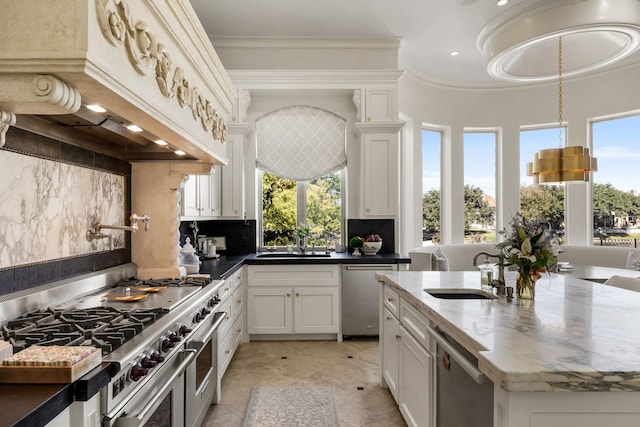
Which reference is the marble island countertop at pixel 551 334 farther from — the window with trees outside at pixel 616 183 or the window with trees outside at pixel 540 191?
the window with trees outside at pixel 616 183

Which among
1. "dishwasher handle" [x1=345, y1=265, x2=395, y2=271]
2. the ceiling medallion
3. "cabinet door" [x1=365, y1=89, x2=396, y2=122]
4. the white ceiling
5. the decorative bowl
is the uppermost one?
the white ceiling

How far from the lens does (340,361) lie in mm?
3461

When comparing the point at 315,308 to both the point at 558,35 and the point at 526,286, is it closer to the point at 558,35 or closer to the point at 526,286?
the point at 526,286

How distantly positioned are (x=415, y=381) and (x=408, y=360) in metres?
0.14

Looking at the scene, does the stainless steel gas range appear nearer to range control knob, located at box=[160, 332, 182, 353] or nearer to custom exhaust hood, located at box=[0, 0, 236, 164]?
range control knob, located at box=[160, 332, 182, 353]

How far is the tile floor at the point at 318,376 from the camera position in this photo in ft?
8.28

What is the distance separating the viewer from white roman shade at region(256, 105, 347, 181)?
185 inches

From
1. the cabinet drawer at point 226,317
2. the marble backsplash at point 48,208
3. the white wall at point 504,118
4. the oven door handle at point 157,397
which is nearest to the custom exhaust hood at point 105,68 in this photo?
the marble backsplash at point 48,208

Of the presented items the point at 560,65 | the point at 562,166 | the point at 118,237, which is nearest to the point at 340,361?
the point at 118,237

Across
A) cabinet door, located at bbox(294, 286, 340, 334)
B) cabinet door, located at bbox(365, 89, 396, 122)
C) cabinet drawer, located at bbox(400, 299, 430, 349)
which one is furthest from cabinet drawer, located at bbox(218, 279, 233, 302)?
cabinet door, located at bbox(365, 89, 396, 122)

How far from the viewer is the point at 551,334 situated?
1.41 metres

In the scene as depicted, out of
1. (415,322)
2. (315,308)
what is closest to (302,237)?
(315,308)

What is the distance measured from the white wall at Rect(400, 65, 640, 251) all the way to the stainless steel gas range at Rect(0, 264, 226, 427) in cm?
372

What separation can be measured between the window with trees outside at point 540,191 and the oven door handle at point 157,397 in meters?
5.37
